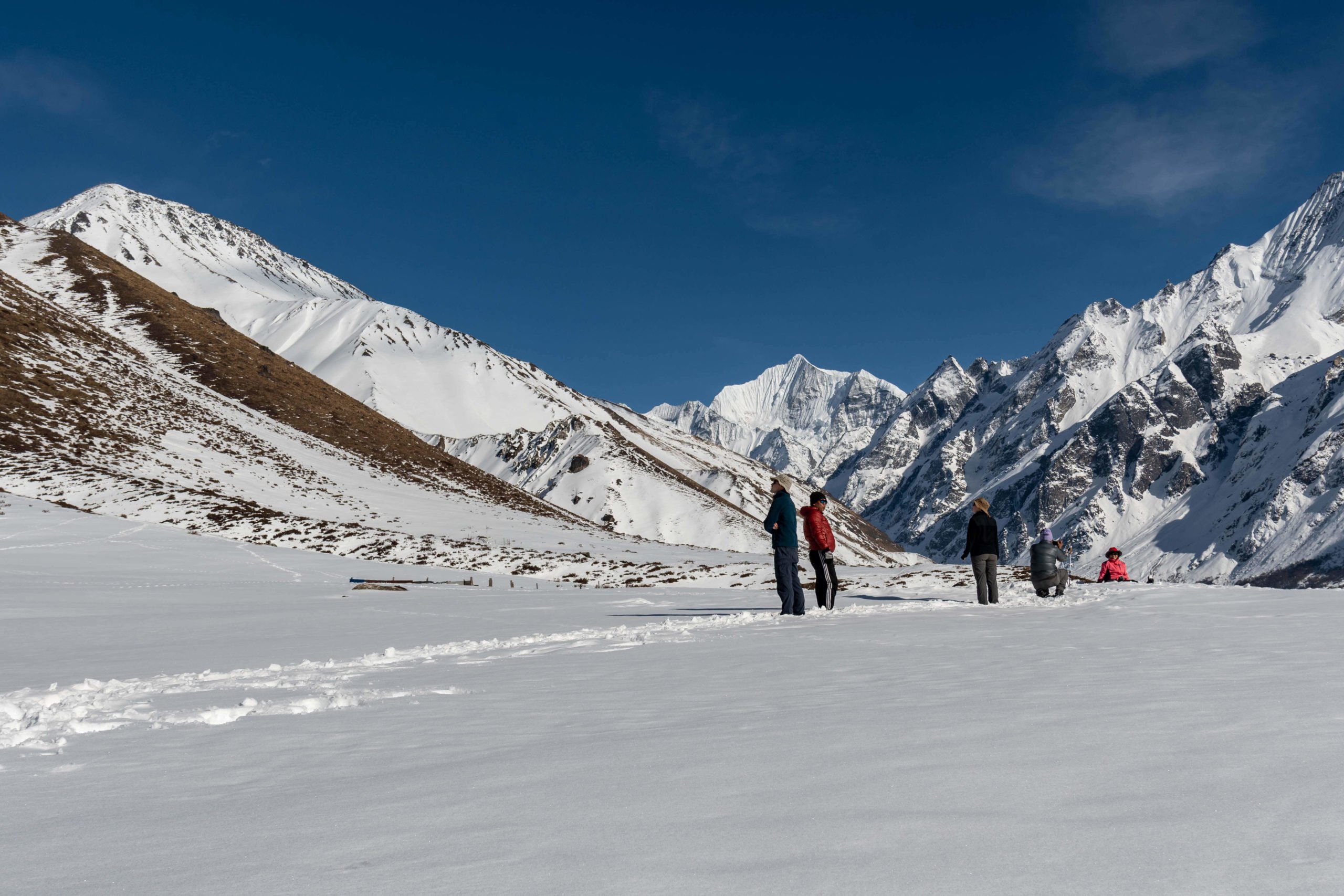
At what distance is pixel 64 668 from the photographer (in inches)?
393

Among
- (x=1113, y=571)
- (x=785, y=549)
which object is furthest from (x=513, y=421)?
(x=785, y=549)

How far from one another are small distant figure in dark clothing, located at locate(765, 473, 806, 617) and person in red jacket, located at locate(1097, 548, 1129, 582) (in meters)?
11.3

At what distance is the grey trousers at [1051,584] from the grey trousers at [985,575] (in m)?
1.72

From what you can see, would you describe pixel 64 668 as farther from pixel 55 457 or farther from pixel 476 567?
pixel 55 457

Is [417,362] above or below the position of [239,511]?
above

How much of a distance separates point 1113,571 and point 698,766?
23.2 m

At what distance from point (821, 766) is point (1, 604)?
19.0 m

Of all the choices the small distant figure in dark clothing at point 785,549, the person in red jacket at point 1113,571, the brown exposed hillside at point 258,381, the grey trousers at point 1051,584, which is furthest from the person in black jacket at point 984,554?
the brown exposed hillside at point 258,381

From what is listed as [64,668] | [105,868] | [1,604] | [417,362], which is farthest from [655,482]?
[105,868]

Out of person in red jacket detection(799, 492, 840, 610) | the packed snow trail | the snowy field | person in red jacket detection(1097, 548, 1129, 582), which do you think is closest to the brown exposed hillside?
person in red jacket detection(1097, 548, 1129, 582)

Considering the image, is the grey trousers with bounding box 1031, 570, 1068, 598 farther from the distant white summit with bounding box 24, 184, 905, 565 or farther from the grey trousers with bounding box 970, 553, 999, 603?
the distant white summit with bounding box 24, 184, 905, 565

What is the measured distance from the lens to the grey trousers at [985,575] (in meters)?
18.8

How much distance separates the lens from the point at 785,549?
17344mm

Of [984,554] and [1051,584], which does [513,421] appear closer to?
[1051,584]
